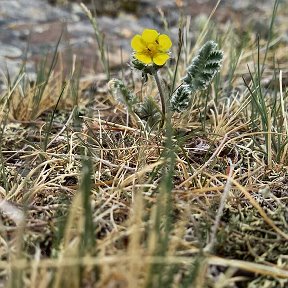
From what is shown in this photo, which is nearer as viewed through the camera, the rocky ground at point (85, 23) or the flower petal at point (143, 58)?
the flower petal at point (143, 58)

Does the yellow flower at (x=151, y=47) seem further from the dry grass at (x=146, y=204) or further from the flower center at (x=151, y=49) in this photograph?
the dry grass at (x=146, y=204)

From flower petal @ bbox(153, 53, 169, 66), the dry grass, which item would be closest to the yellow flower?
flower petal @ bbox(153, 53, 169, 66)

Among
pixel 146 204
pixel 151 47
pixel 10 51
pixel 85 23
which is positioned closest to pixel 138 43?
pixel 151 47

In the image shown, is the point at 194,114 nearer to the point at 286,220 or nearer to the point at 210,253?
the point at 286,220

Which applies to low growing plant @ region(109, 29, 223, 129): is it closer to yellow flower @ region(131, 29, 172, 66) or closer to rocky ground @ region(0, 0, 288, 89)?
yellow flower @ region(131, 29, 172, 66)

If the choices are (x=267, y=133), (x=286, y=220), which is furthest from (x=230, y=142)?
(x=286, y=220)

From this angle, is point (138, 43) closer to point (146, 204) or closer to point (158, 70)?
point (158, 70)

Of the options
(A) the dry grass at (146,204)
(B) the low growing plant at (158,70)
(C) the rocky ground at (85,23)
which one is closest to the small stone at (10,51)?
(C) the rocky ground at (85,23)

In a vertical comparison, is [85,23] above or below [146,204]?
above
